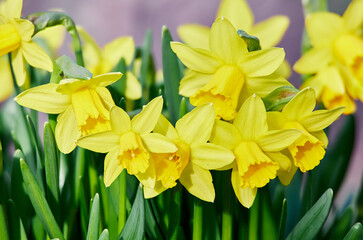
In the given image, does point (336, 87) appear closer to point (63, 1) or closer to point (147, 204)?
point (147, 204)

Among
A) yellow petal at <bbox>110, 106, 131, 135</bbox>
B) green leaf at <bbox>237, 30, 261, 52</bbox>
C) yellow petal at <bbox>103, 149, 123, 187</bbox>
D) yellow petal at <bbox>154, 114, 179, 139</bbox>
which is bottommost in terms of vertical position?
yellow petal at <bbox>103, 149, 123, 187</bbox>

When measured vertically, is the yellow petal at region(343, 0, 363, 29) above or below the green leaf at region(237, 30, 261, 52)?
below

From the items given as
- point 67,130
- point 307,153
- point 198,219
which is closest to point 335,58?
point 307,153

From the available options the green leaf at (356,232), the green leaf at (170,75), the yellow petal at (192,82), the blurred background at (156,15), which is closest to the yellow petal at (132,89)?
the green leaf at (170,75)

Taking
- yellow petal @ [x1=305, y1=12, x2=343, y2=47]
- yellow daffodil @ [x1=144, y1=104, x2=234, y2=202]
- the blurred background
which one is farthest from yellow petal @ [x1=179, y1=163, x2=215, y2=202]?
the blurred background

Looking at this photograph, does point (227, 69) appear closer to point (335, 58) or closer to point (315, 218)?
point (315, 218)

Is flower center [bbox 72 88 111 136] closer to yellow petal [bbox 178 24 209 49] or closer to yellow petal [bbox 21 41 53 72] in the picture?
yellow petal [bbox 21 41 53 72]

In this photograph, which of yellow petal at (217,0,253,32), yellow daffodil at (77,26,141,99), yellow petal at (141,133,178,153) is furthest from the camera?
yellow daffodil at (77,26,141,99)
